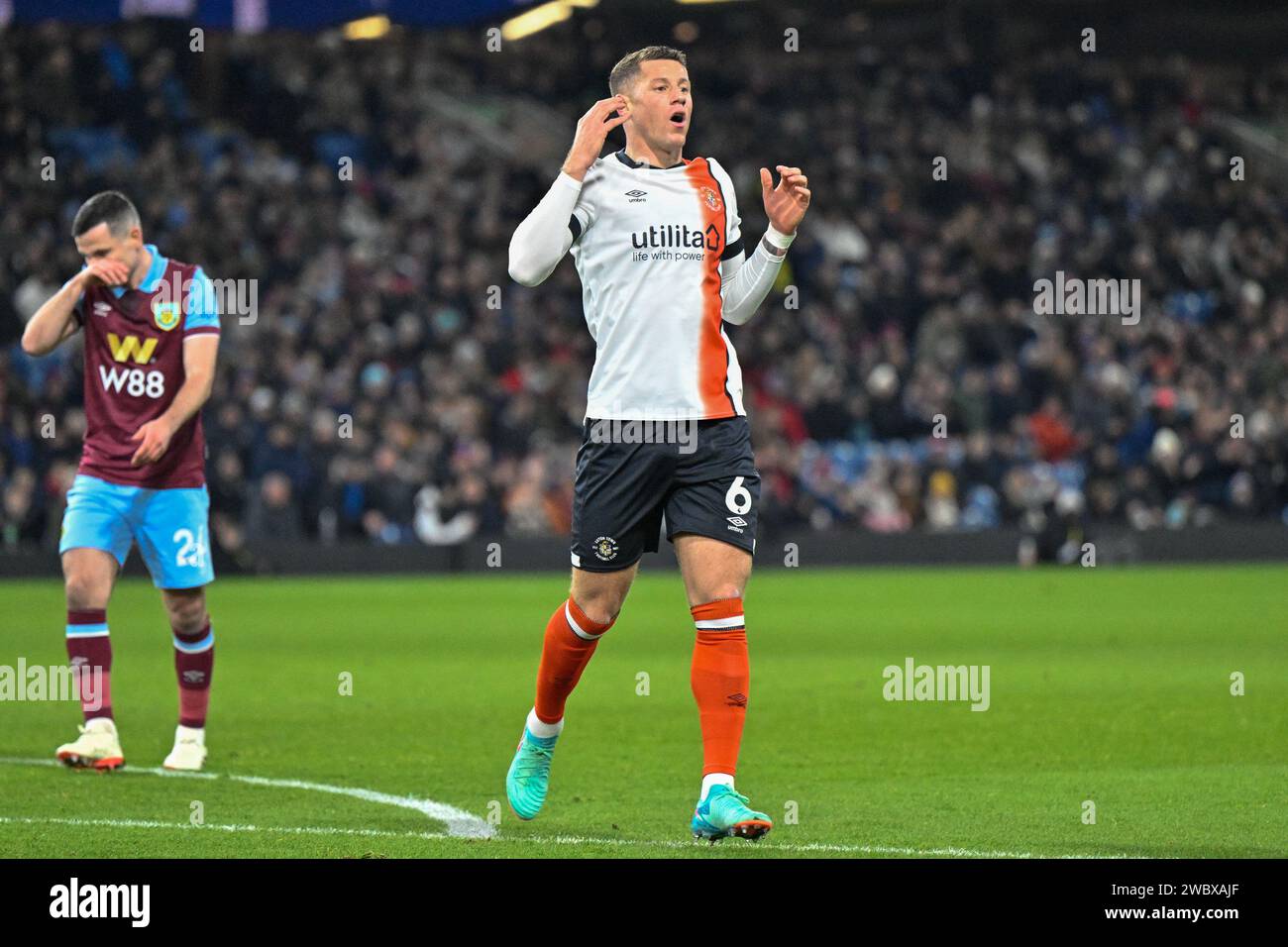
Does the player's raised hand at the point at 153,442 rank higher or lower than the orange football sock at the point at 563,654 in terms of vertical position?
higher

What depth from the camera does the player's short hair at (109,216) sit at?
29.9ft

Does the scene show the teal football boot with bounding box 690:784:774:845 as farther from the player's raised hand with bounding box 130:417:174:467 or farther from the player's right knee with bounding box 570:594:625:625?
the player's raised hand with bounding box 130:417:174:467

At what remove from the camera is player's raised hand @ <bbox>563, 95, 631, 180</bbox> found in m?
6.71

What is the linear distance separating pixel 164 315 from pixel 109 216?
0.52 m

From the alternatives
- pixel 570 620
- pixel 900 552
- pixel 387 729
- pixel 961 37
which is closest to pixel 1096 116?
pixel 961 37

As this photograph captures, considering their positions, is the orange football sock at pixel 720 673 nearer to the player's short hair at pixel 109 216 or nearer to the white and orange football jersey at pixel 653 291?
the white and orange football jersey at pixel 653 291

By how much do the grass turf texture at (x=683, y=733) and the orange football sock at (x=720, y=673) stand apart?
0.41 meters

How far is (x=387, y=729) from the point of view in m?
10.7

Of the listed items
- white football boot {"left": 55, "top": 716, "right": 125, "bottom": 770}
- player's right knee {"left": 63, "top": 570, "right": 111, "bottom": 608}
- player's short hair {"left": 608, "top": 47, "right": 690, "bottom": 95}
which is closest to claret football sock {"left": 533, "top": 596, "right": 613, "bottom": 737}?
player's short hair {"left": 608, "top": 47, "right": 690, "bottom": 95}

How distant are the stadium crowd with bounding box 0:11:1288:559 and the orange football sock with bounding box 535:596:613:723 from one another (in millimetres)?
17624

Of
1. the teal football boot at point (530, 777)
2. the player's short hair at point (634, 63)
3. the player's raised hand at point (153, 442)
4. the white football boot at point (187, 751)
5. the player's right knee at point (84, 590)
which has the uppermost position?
the player's short hair at point (634, 63)

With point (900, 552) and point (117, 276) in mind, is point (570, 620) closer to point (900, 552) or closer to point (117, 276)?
point (117, 276)

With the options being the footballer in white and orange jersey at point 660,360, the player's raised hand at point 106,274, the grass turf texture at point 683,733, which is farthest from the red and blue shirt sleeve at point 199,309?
the footballer in white and orange jersey at point 660,360
